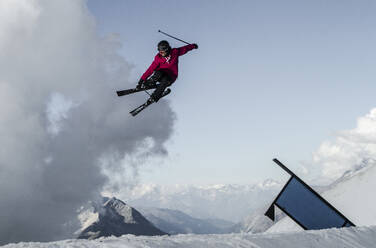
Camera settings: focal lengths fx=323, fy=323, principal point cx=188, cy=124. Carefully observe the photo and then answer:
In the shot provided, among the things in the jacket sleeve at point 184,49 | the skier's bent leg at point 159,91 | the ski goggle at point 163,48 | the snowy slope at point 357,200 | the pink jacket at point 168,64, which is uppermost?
the jacket sleeve at point 184,49

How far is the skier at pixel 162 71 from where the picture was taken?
Answer: 1425 centimetres

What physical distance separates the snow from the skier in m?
7.72

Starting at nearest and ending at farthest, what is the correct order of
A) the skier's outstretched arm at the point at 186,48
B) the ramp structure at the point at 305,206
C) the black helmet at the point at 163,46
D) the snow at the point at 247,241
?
the snow at the point at 247,241, the black helmet at the point at 163,46, the skier's outstretched arm at the point at 186,48, the ramp structure at the point at 305,206

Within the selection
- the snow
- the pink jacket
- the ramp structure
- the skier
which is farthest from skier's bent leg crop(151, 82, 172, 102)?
the snow

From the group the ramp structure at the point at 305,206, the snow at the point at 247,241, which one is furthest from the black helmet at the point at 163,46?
the snow at the point at 247,241

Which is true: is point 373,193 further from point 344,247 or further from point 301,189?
point 344,247

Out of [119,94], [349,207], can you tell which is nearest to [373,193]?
[349,207]

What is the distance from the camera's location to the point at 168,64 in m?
14.2

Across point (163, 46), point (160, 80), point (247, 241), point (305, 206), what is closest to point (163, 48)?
point (163, 46)

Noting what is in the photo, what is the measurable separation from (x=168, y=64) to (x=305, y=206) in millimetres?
9934

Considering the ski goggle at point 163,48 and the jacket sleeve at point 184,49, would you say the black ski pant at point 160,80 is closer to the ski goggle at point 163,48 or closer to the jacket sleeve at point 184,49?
the ski goggle at point 163,48

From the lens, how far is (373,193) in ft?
92.6

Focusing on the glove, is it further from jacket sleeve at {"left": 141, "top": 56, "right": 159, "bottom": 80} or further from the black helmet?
the black helmet

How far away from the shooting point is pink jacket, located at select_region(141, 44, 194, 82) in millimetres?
14250
